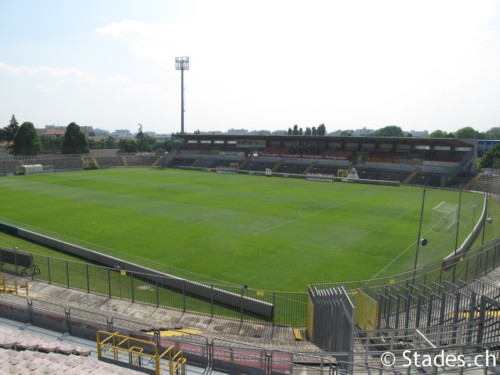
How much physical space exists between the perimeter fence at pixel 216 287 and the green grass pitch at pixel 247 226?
7.19 ft

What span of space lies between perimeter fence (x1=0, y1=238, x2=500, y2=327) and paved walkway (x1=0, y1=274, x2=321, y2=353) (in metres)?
0.55

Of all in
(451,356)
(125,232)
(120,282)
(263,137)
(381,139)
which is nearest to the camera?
(451,356)

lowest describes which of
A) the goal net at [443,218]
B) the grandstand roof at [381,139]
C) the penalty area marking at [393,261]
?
the penalty area marking at [393,261]

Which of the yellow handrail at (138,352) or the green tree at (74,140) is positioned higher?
the green tree at (74,140)

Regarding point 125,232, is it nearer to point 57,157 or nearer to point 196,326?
point 196,326

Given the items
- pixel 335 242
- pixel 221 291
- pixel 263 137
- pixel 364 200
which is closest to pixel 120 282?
pixel 221 291

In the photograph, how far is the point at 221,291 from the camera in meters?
18.2

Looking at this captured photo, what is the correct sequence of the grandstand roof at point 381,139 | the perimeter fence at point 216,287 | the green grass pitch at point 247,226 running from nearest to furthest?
1. the perimeter fence at point 216,287
2. the green grass pitch at point 247,226
3. the grandstand roof at point 381,139

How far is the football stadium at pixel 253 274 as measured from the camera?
1023cm

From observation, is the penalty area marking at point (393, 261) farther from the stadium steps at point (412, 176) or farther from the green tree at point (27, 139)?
the green tree at point (27, 139)

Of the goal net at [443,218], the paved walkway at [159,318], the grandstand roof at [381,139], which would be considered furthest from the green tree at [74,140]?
the paved walkway at [159,318]

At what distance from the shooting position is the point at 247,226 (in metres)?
33.3

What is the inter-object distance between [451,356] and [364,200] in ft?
133

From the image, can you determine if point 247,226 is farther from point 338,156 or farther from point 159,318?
point 338,156
